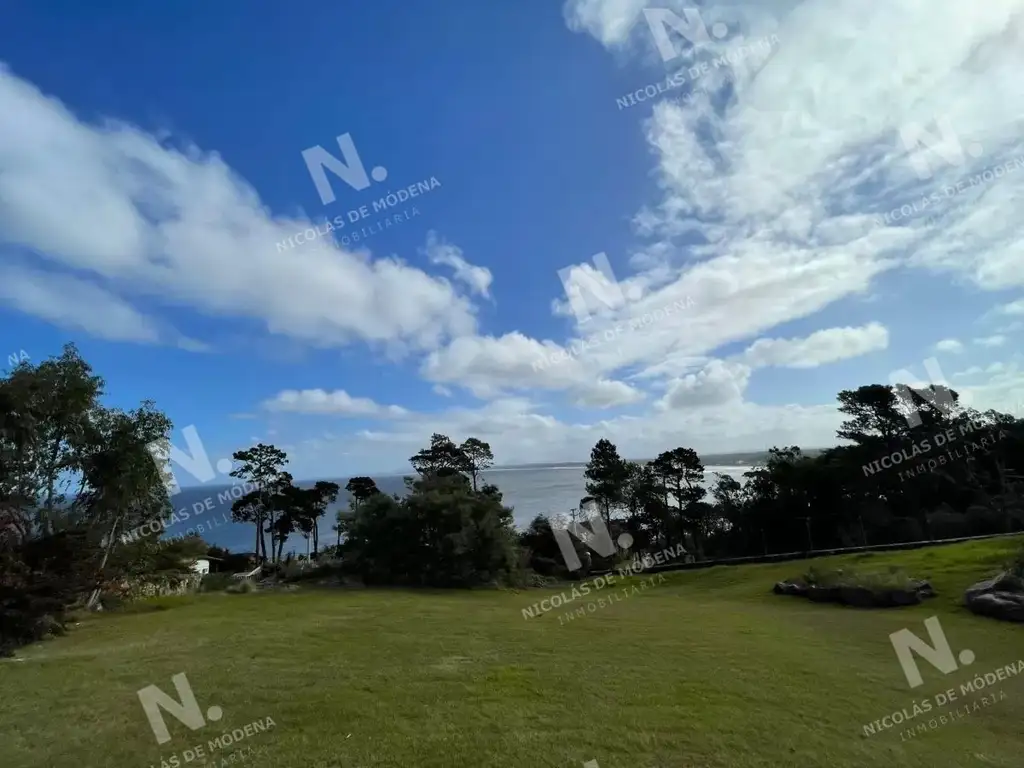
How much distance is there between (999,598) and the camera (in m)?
9.97

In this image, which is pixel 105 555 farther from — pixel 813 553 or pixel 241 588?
pixel 813 553

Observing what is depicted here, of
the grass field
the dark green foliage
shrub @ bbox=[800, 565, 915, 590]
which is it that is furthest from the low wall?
the grass field

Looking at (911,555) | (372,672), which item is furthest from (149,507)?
(911,555)

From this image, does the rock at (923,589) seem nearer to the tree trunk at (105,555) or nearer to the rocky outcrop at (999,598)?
the rocky outcrop at (999,598)

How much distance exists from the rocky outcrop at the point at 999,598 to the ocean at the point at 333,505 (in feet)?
40.2

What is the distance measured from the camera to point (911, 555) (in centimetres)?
1695

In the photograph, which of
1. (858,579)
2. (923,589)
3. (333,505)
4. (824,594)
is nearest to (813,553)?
(824,594)

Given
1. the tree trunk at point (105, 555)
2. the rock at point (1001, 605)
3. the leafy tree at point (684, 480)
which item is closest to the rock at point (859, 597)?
the rock at point (1001, 605)

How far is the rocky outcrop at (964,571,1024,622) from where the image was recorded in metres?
9.59

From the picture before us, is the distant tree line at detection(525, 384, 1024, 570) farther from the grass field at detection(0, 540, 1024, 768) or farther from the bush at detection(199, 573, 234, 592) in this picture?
the grass field at detection(0, 540, 1024, 768)

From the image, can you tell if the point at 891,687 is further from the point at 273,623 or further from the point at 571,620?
the point at 273,623

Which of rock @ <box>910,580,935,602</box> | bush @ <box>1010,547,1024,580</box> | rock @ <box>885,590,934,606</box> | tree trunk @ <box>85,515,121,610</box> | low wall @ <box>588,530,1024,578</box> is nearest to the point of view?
bush @ <box>1010,547,1024,580</box>

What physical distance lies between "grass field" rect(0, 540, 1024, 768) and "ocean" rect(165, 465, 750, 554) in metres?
7.18

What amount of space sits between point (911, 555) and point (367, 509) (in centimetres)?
1725
